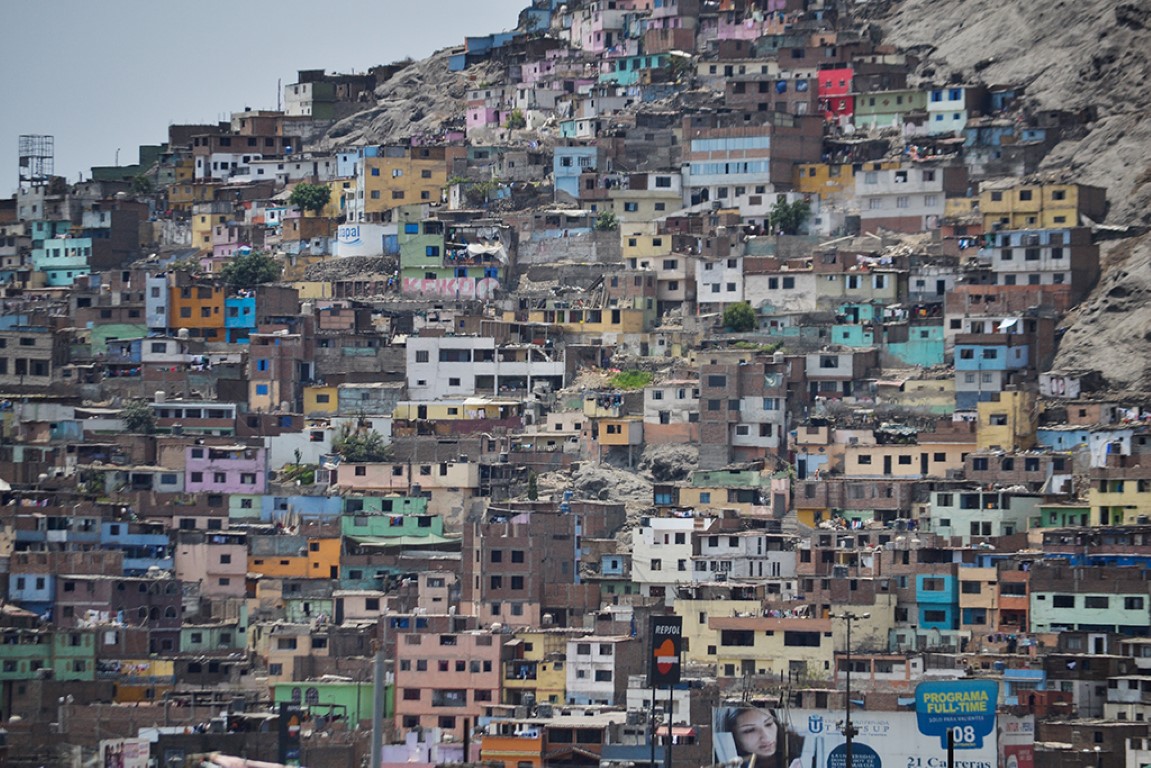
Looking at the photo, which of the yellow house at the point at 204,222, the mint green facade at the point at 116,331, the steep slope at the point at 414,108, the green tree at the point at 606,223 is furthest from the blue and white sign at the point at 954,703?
the steep slope at the point at 414,108

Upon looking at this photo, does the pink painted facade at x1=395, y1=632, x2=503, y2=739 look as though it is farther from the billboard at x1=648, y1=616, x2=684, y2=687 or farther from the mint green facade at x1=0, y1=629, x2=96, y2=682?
the mint green facade at x1=0, y1=629, x2=96, y2=682

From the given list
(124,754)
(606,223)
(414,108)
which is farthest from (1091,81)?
(124,754)

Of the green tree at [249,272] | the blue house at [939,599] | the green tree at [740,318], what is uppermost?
the green tree at [249,272]

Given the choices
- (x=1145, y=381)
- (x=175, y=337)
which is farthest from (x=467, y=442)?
(x=1145, y=381)

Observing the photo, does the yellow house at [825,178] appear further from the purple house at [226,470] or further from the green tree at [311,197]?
the purple house at [226,470]

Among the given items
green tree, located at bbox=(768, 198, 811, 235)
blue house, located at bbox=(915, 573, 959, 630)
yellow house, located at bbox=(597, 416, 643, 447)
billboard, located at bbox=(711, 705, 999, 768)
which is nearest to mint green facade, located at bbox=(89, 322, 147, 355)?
yellow house, located at bbox=(597, 416, 643, 447)

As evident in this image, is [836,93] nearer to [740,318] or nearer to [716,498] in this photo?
[740,318]

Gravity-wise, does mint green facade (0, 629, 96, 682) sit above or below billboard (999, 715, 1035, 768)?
above
